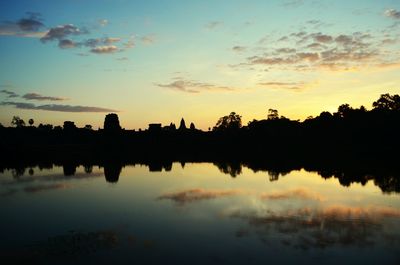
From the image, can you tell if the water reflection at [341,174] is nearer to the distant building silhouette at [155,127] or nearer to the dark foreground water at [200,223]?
the dark foreground water at [200,223]

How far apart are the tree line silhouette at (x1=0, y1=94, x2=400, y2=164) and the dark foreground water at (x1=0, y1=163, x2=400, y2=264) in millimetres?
36395

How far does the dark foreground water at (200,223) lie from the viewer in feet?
60.0

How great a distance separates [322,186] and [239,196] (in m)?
→ 11.1

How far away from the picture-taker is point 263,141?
11756 centimetres

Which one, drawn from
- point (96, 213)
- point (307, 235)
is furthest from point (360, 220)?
point (96, 213)

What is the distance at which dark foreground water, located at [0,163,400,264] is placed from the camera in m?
18.3

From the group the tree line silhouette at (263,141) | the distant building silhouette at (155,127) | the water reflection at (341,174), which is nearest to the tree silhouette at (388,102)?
the tree line silhouette at (263,141)

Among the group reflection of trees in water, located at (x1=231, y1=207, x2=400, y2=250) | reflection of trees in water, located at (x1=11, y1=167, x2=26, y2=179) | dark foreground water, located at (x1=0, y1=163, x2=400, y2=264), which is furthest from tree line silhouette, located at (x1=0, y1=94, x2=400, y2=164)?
reflection of trees in water, located at (x1=231, y1=207, x2=400, y2=250)

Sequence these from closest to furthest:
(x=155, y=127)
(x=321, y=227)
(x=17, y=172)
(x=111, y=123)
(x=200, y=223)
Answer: (x=321, y=227) → (x=200, y=223) → (x=17, y=172) → (x=155, y=127) → (x=111, y=123)

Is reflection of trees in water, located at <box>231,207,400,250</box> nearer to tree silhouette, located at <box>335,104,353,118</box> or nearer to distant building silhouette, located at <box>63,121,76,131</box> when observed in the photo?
tree silhouette, located at <box>335,104,353,118</box>

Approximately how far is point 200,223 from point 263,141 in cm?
9469

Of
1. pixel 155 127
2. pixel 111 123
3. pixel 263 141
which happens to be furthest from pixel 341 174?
pixel 111 123

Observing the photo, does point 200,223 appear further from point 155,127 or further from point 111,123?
point 111,123

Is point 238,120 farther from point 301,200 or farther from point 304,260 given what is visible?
point 304,260
